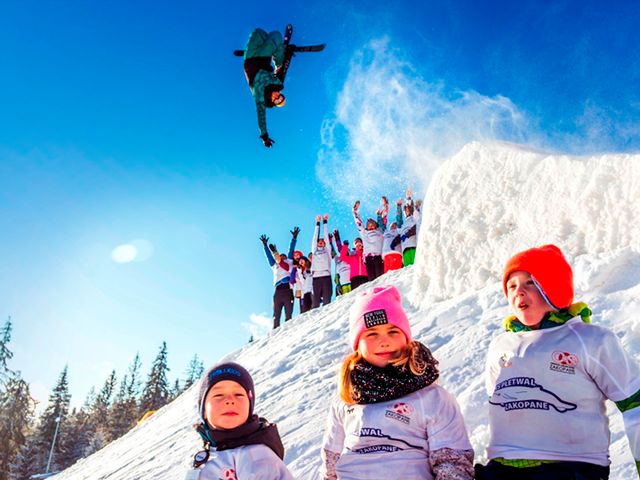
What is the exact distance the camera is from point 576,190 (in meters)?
4.81

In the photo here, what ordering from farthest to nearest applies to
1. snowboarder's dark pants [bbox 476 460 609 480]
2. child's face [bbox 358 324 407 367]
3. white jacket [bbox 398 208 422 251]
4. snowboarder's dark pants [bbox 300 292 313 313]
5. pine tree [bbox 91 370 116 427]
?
pine tree [bbox 91 370 116 427], snowboarder's dark pants [bbox 300 292 313 313], white jacket [bbox 398 208 422 251], child's face [bbox 358 324 407 367], snowboarder's dark pants [bbox 476 460 609 480]

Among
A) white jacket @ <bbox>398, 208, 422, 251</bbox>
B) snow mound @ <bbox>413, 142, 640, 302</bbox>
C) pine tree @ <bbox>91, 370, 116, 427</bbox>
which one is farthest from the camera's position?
pine tree @ <bbox>91, 370, 116, 427</bbox>

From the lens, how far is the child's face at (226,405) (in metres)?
2.67

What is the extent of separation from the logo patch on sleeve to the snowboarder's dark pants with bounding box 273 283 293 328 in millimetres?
9011

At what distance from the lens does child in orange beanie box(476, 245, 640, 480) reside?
2.16m

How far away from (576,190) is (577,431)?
3168 millimetres

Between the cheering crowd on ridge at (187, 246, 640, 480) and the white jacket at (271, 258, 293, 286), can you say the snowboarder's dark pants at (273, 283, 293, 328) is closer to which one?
the white jacket at (271, 258, 293, 286)

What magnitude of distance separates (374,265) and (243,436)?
9313 mm

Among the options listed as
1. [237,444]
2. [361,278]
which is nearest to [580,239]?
[237,444]

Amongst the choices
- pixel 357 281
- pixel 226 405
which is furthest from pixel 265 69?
pixel 357 281

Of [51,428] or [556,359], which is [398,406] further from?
[51,428]

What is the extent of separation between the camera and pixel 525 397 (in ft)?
7.68

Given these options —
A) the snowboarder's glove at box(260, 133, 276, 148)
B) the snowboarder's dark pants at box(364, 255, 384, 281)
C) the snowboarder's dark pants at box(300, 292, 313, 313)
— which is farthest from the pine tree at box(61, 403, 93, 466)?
the snowboarder's glove at box(260, 133, 276, 148)

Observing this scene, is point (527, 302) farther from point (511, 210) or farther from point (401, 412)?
point (511, 210)
